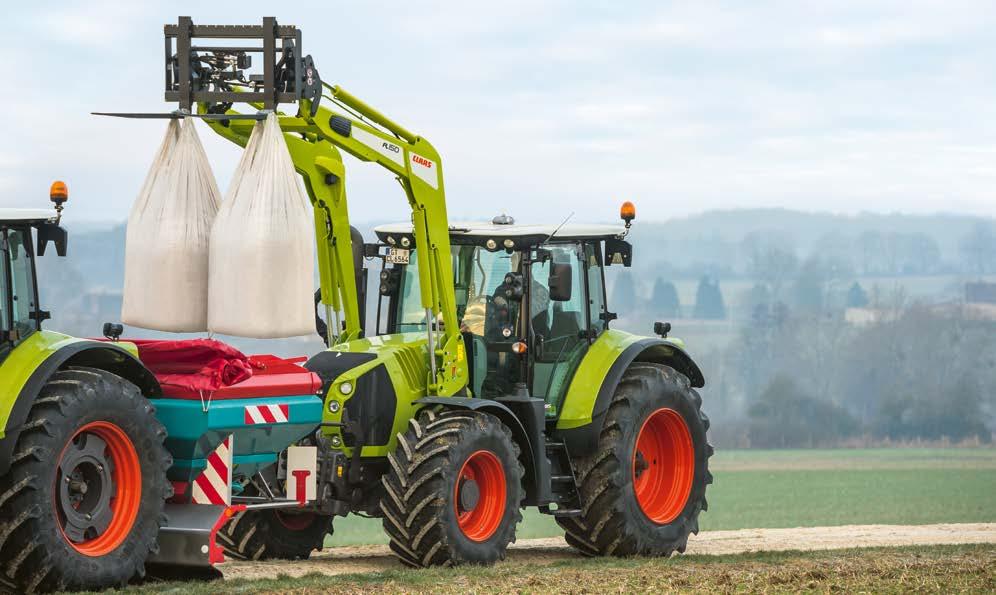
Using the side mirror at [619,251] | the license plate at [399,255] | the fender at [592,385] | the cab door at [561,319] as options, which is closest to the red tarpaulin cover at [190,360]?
the license plate at [399,255]

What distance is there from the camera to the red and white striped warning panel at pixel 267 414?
10.8 m

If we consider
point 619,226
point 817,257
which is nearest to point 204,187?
point 619,226

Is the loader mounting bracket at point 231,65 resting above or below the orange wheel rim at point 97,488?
above

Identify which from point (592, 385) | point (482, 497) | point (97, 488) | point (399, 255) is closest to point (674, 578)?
point (482, 497)

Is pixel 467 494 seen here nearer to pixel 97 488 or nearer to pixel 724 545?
pixel 97 488

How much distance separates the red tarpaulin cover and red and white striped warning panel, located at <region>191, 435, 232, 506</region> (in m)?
0.50

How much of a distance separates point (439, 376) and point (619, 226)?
2.62 m

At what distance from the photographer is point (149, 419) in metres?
9.89

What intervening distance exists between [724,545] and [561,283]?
429cm

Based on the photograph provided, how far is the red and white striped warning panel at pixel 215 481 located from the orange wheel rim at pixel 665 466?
4645 mm

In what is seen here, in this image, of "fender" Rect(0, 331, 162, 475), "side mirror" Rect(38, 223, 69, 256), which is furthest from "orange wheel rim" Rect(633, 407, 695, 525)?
"side mirror" Rect(38, 223, 69, 256)

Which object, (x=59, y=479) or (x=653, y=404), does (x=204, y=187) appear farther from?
(x=653, y=404)

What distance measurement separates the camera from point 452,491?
11.5 m

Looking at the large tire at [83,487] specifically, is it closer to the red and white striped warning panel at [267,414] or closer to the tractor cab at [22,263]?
the tractor cab at [22,263]
